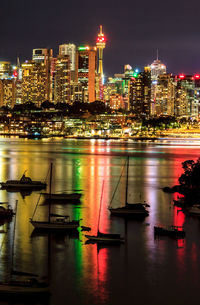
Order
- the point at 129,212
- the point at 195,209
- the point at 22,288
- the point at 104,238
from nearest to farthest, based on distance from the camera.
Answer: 1. the point at 22,288
2. the point at 104,238
3. the point at 129,212
4. the point at 195,209

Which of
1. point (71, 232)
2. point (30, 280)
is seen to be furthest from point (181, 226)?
point (30, 280)

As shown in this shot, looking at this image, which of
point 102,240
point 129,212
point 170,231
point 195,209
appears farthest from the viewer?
point 195,209

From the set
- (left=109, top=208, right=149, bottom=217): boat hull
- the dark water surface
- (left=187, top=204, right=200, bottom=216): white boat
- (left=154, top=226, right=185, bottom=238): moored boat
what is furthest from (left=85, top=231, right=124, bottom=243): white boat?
(left=187, top=204, right=200, bottom=216): white boat

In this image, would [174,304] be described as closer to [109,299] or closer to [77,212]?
[109,299]

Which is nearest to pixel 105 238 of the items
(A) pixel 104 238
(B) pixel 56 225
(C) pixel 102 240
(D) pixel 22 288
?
(A) pixel 104 238

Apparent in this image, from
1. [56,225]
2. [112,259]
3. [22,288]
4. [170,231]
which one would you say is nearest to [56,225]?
[56,225]

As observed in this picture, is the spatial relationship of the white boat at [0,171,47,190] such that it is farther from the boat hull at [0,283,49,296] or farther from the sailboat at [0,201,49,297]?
the boat hull at [0,283,49,296]

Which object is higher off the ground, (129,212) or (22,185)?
(22,185)

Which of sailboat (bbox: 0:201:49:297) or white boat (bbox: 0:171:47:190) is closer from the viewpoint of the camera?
sailboat (bbox: 0:201:49:297)

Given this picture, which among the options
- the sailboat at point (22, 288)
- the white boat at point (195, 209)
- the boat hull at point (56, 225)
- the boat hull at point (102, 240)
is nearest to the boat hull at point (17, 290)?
the sailboat at point (22, 288)

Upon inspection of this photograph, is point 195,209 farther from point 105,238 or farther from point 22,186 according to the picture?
point 22,186

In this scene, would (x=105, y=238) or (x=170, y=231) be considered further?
(x=170, y=231)

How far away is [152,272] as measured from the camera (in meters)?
20.8

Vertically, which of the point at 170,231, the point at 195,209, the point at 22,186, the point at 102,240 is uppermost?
the point at 22,186
